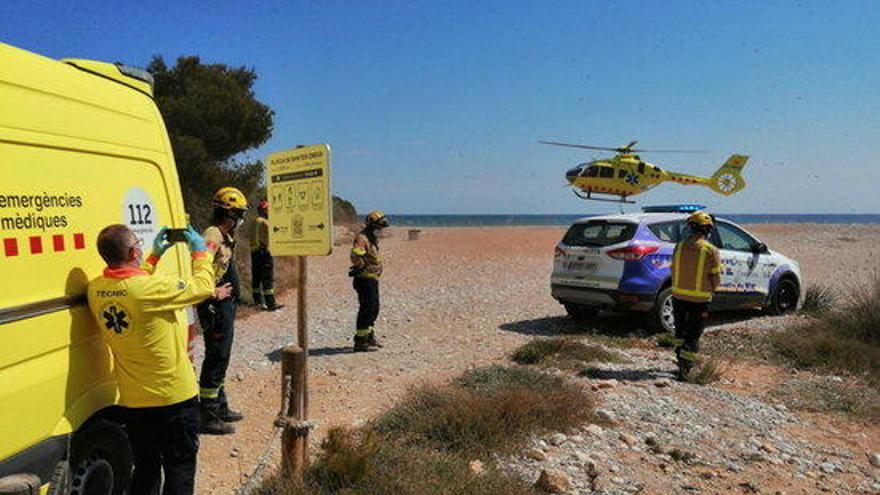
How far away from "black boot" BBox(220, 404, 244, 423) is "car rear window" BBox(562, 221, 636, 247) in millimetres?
6307

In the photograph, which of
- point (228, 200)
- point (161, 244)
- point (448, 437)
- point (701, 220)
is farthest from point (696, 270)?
point (161, 244)

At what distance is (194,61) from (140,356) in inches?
795

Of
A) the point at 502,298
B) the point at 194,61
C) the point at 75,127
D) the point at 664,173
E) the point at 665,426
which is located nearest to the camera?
the point at 75,127

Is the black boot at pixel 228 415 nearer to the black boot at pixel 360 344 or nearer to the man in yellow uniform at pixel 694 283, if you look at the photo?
the black boot at pixel 360 344

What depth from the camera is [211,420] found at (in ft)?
19.2

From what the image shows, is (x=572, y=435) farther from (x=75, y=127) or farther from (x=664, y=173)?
(x=664, y=173)

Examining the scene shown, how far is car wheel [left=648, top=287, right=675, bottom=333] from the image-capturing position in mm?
10211

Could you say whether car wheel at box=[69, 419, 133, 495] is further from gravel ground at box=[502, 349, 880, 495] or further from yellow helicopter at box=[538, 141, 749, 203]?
yellow helicopter at box=[538, 141, 749, 203]

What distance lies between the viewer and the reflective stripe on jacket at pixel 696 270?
786 cm

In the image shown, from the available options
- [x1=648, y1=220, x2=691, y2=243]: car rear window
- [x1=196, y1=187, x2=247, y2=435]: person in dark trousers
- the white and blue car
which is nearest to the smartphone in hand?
[x1=196, y1=187, x2=247, y2=435]: person in dark trousers

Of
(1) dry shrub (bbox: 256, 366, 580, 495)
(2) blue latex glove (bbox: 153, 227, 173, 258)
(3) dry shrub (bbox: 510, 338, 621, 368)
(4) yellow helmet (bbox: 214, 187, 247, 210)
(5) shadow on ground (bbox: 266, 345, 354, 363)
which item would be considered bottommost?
(5) shadow on ground (bbox: 266, 345, 354, 363)

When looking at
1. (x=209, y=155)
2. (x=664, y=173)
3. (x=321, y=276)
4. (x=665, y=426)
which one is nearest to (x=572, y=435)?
(x=665, y=426)

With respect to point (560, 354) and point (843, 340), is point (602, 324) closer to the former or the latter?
point (560, 354)

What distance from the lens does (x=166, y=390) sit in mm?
3498
